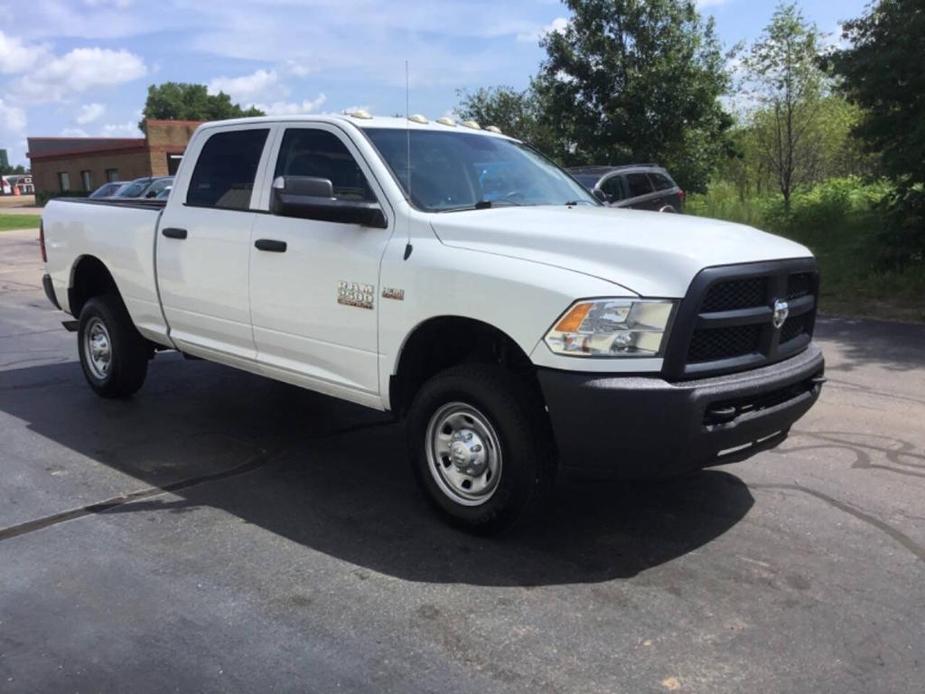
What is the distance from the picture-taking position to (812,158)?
21281mm

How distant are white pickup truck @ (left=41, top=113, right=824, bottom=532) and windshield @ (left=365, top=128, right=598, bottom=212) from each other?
2cm

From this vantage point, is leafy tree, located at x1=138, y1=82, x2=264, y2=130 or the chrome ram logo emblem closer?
the chrome ram logo emblem

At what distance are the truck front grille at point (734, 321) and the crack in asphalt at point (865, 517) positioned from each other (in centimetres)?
96

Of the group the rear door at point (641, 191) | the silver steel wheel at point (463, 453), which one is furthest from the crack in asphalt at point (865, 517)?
the rear door at point (641, 191)

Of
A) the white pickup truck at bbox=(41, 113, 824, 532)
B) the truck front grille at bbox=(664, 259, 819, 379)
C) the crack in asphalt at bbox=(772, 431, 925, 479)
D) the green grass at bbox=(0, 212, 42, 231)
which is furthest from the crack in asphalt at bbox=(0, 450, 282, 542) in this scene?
the green grass at bbox=(0, 212, 42, 231)

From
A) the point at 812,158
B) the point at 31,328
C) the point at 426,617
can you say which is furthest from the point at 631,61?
the point at 426,617

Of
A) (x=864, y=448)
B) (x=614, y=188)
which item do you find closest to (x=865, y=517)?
(x=864, y=448)

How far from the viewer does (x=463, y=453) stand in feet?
13.5

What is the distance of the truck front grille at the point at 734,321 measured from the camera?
3.59 m

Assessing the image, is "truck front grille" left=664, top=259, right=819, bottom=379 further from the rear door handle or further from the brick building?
the brick building

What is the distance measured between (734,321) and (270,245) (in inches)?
104

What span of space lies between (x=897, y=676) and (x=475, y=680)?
4.92 feet

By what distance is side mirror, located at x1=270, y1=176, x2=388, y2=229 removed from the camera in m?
4.30

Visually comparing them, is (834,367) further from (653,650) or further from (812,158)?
(812,158)
